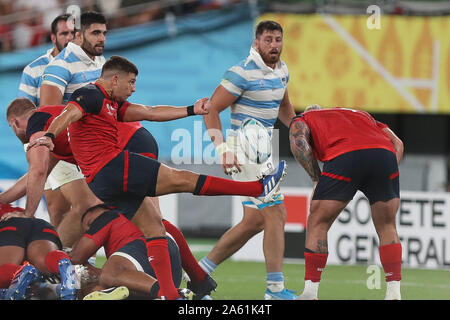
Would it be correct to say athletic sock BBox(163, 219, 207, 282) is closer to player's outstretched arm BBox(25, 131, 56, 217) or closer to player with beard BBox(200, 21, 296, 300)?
player with beard BBox(200, 21, 296, 300)

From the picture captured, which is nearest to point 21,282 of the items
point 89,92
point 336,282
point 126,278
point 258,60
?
point 126,278

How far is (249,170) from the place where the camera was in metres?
6.95

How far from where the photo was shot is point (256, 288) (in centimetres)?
774

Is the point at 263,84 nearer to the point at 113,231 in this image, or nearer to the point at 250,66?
the point at 250,66

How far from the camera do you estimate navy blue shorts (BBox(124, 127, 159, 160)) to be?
665cm

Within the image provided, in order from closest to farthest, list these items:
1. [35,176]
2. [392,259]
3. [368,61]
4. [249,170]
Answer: [392,259], [35,176], [249,170], [368,61]

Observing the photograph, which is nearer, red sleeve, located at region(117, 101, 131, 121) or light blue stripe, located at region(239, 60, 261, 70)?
red sleeve, located at region(117, 101, 131, 121)

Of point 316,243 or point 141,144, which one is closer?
point 316,243

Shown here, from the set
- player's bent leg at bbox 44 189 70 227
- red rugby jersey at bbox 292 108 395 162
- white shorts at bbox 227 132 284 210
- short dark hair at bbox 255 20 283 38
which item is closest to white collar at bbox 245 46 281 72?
short dark hair at bbox 255 20 283 38

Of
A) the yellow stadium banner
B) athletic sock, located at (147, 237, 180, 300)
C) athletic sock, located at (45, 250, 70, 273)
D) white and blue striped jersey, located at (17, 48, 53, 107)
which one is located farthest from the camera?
the yellow stadium banner

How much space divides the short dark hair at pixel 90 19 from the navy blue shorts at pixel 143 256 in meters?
2.18

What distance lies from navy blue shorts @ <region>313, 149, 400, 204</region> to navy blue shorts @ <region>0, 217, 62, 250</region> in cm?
196

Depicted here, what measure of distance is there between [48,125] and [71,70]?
924mm
